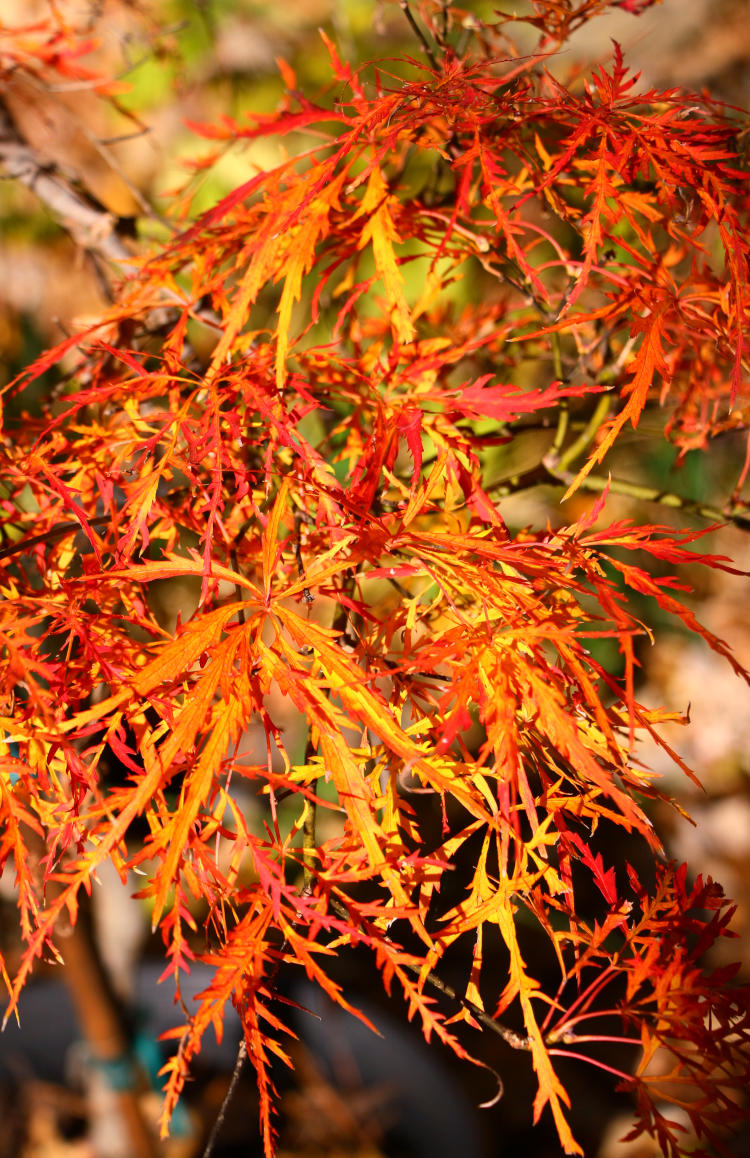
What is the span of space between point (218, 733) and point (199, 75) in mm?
2275

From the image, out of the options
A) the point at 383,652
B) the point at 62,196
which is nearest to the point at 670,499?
the point at 383,652

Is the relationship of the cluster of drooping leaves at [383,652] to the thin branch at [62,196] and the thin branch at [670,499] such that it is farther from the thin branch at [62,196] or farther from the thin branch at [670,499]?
the thin branch at [62,196]

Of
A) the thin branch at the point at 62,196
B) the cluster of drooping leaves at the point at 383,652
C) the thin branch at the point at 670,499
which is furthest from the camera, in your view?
the thin branch at the point at 62,196

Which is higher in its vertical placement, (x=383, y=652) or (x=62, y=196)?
(x=62, y=196)

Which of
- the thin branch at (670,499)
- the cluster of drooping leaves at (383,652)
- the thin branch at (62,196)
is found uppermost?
the thin branch at (62,196)

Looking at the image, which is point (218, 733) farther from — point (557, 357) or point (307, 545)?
point (557, 357)

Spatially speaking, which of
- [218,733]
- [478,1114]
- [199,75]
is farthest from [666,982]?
[199,75]

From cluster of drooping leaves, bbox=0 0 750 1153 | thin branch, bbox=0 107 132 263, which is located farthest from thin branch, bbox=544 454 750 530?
thin branch, bbox=0 107 132 263

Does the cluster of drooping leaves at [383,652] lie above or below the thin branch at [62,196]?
below

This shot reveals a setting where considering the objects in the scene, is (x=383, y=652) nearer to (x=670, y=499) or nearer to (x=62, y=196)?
(x=670, y=499)

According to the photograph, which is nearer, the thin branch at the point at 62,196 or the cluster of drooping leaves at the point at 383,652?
the cluster of drooping leaves at the point at 383,652

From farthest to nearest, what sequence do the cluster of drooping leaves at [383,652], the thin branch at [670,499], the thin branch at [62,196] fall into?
the thin branch at [62,196]
the thin branch at [670,499]
the cluster of drooping leaves at [383,652]

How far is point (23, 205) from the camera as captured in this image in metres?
2.23

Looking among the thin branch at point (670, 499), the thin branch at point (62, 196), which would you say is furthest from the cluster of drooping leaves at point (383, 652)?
the thin branch at point (62, 196)
